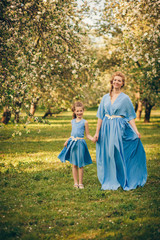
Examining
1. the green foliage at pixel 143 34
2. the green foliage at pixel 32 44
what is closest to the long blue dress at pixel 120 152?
the green foliage at pixel 32 44

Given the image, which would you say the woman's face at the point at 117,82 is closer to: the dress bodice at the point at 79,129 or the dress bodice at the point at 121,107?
the dress bodice at the point at 121,107

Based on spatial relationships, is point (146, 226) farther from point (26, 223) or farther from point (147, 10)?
point (147, 10)

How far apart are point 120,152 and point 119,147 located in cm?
12

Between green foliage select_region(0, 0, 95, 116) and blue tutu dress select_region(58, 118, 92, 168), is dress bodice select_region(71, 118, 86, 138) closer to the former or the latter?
blue tutu dress select_region(58, 118, 92, 168)

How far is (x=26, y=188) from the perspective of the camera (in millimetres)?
6738

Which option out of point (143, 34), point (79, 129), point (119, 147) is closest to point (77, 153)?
point (79, 129)

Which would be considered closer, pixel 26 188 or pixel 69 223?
pixel 69 223

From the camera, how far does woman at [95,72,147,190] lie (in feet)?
21.9

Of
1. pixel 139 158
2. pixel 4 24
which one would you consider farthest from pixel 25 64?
pixel 139 158

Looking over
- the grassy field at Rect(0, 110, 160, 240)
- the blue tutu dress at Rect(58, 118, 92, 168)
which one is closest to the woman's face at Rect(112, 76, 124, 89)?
the blue tutu dress at Rect(58, 118, 92, 168)

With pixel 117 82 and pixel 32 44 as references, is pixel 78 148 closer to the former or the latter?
pixel 117 82

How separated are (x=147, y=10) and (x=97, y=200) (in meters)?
9.83

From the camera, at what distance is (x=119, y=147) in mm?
6711

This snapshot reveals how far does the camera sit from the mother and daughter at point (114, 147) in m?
6.68
